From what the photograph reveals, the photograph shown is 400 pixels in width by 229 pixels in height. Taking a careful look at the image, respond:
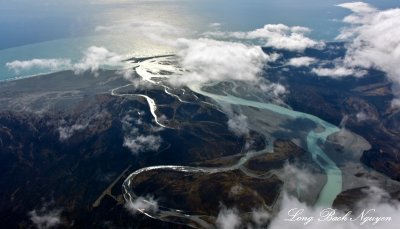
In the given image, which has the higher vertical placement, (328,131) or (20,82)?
(20,82)

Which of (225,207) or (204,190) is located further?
(204,190)

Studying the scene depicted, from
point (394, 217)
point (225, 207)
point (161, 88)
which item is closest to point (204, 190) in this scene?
point (225, 207)

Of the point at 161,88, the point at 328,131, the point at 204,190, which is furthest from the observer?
the point at 161,88

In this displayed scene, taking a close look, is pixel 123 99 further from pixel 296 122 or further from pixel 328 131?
pixel 328 131

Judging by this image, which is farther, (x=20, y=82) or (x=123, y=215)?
(x=20, y=82)

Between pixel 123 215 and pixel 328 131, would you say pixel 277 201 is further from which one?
pixel 328 131

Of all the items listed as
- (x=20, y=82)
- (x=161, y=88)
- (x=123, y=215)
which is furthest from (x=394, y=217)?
(x=20, y=82)

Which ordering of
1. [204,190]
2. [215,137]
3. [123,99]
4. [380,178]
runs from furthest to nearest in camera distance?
[123,99] → [215,137] → [380,178] → [204,190]

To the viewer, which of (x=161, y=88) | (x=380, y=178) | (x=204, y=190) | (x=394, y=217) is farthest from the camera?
(x=161, y=88)

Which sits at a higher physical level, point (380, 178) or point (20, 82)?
point (20, 82)

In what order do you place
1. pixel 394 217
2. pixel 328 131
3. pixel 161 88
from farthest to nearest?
pixel 161 88 < pixel 328 131 < pixel 394 217
